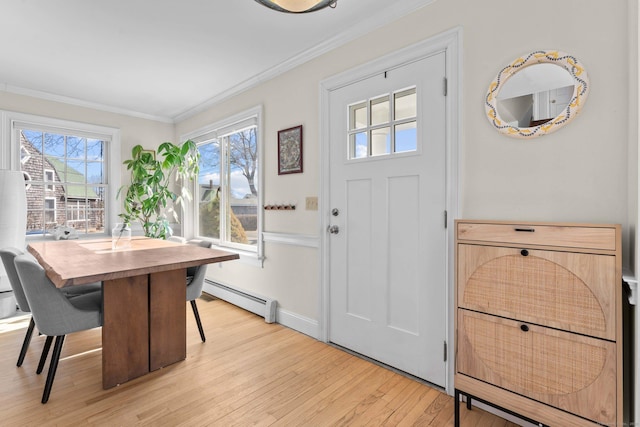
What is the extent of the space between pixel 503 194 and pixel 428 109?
68 centimetres

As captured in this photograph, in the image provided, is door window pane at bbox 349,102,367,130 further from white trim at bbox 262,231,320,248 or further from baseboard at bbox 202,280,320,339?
baseboard at bbox 202,280,320,339

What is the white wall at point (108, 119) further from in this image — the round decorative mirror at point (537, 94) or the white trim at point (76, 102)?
the round decorative mirror at point (537, 94)

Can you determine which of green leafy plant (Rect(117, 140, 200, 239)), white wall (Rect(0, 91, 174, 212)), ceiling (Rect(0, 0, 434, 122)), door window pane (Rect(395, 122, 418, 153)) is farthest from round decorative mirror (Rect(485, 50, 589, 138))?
white wall (Rect(0, 91, 174, 212))

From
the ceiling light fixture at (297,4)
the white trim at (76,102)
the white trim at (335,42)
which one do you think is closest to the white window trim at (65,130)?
the white trim at (76,102)

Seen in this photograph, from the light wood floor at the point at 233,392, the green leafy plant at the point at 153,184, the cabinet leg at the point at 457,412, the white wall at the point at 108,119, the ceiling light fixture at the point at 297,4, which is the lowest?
the light wood floor at the point at 233,392

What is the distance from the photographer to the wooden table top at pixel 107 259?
1.66 m

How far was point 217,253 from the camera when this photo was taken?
2.33 m

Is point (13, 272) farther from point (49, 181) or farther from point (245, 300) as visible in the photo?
point (49, 181)

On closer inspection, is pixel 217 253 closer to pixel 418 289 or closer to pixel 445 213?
pixel 418 289

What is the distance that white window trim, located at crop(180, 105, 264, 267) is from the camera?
3.22 m

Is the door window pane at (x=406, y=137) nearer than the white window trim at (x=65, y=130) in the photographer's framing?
Yes

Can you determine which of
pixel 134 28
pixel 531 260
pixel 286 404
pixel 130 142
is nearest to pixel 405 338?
pixel 286 404

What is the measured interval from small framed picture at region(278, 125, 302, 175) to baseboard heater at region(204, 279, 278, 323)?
1.27 meters

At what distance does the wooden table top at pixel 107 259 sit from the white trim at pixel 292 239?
0.68 meters
